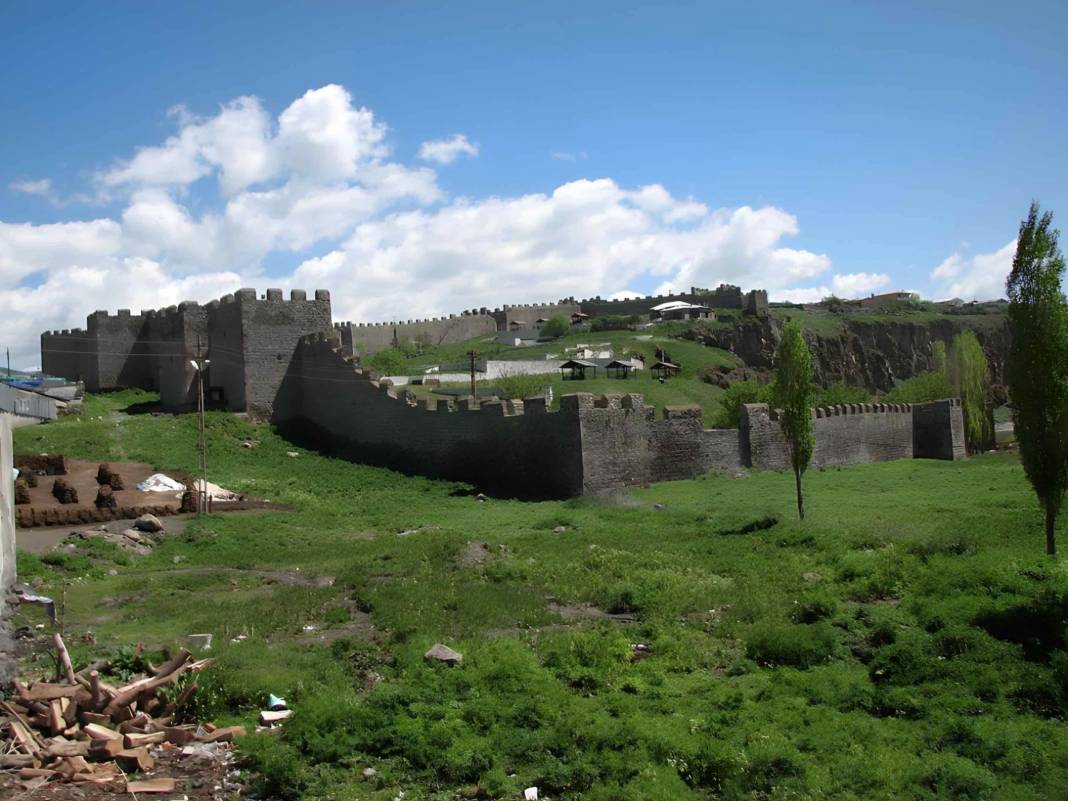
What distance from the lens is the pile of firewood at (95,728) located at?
847 cm

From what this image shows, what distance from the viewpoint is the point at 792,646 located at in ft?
36.9

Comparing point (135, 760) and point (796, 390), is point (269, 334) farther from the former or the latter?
point (135, 760)

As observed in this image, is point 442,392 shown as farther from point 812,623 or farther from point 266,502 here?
point 812,623

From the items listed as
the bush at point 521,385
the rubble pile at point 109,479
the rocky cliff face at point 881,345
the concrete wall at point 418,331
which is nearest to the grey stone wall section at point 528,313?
the concrete wall at point 418,331

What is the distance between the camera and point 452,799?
8320 millimetres

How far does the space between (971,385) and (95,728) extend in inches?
1880

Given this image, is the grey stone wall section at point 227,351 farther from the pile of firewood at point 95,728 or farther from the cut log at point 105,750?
the cut log at point 105,750

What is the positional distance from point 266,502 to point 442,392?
25.3 metres

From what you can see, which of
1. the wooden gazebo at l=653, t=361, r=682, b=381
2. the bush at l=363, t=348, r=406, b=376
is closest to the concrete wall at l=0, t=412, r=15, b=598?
the bush at l=363, t=348, r=406, b=376

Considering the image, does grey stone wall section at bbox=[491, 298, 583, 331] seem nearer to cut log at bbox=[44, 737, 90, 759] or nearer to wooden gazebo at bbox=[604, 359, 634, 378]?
wooden gazebo at bbox=[604, 359, 634, 378]

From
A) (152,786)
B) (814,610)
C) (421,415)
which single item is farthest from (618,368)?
(152,786)

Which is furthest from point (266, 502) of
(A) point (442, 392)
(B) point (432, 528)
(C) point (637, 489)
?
(A) point (442, 392)

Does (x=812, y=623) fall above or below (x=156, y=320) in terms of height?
below

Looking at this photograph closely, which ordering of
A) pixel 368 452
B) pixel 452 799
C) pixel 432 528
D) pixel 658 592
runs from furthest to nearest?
pixel 368 452, pixel 432 528, pixel 658 592, pixel 452 799
